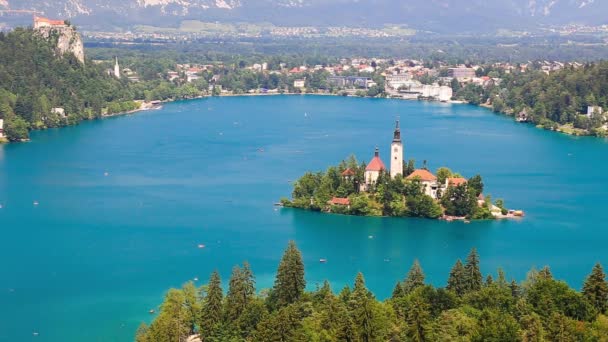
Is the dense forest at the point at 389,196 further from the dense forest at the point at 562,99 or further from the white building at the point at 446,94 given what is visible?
the white building at the point at 446,94

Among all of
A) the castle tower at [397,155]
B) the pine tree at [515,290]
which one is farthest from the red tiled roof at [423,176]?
the pine tree at [515,290]

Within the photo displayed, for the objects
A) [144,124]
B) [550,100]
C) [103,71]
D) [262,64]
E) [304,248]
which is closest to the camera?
[304,248]

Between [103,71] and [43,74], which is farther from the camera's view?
[103,71]

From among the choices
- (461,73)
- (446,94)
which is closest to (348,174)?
(446,94)

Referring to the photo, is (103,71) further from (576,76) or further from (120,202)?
(120,202)

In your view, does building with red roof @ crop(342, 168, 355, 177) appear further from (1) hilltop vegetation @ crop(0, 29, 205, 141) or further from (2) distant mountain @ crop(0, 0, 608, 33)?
(2) distant mountain @ crop(0, 0, 608, 33)

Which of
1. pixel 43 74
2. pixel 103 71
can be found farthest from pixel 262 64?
pixel 43 74

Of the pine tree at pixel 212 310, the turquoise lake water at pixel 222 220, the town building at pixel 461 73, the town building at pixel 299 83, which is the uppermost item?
the pine tree at pixel 212 310
